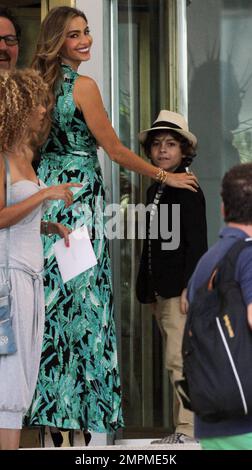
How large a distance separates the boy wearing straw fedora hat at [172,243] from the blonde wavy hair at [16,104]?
1.22 meters

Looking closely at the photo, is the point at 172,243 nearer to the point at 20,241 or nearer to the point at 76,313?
the point at 76,313

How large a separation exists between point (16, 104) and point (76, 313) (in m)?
1.19

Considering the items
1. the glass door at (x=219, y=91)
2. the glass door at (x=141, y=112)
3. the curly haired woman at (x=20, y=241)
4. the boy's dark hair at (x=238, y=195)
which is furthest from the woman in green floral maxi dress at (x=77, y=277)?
the boy's dark hair at (x=238, y=195)

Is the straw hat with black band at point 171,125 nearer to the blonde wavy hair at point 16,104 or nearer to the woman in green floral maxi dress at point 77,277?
the woman in green floral maxi dress at point 77,277

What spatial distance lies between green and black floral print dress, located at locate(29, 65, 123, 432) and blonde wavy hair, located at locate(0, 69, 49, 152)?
65cm

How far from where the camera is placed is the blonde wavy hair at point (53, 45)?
5.83 metres

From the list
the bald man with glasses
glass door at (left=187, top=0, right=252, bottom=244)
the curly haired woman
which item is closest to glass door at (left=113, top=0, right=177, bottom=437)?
glass door at (left=187, top=0, right=252, bottom=244)

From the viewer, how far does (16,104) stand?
509 centimetres

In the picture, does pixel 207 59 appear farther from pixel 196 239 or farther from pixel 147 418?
pixel 147 418

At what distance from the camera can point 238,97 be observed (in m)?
6.88

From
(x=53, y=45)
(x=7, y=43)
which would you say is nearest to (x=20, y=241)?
(x=53, y=45)

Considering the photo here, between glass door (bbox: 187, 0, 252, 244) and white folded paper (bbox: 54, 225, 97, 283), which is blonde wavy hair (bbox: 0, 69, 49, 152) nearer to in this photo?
white folded paper (bbox: 54, 225, 97, 283)

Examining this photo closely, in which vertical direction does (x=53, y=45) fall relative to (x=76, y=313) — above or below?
above

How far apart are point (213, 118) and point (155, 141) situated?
0.58 metres
